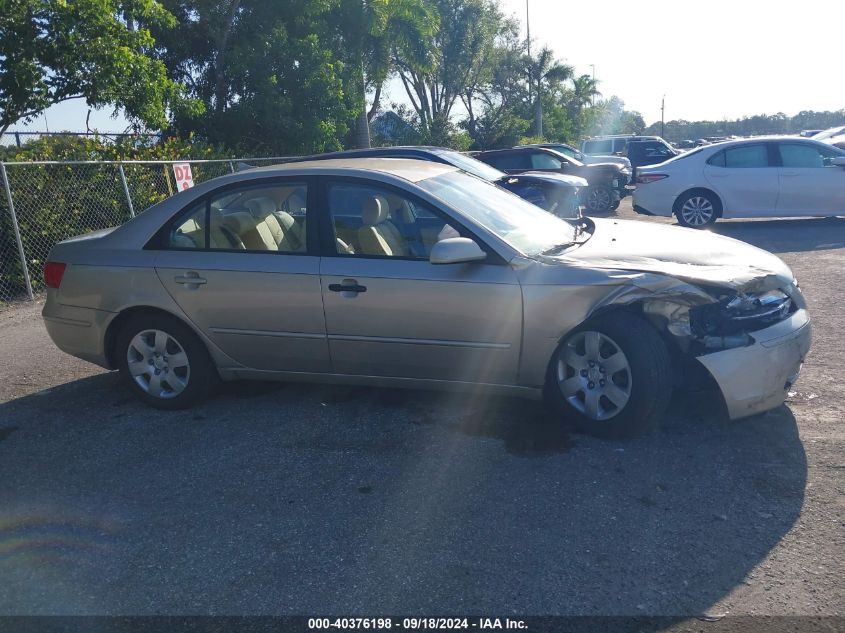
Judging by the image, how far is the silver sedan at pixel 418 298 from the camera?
4.45 m

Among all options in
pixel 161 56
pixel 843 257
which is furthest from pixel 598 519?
pixel 161 56

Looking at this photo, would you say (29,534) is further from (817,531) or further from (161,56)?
(161,56)

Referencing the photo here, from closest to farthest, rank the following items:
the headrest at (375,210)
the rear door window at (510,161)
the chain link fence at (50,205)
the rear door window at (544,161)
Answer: the headrest at (375,210)
the chain link fence at (50,205)
the rear door window at (544,161)
the rear door window at (510,161)

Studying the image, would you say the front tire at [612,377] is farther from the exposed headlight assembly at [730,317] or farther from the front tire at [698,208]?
the front tire at [698,208]

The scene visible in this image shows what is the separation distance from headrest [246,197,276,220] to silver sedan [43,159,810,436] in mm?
14

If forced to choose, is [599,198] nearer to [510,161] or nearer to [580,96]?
[510,161]

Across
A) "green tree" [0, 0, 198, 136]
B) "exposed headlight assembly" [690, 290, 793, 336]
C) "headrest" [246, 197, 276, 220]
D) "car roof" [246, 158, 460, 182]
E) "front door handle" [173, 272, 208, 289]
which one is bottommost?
"exposed headlight assembly" [690, 290, 793, 336]

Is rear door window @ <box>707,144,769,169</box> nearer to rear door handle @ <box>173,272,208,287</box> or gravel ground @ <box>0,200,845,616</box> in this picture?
gravel ground @ <box>0,200,845,616</box>

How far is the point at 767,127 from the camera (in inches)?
3999

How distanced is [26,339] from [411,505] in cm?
585

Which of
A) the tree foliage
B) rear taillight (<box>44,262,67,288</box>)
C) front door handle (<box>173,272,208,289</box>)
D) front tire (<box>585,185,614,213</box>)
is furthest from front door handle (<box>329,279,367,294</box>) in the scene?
the tree foliage

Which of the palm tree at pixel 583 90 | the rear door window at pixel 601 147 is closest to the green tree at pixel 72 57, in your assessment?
the rear door window at pixel 601 147

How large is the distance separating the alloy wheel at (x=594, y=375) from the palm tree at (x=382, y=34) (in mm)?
20597

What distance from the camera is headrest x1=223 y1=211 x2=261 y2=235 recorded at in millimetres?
5379
